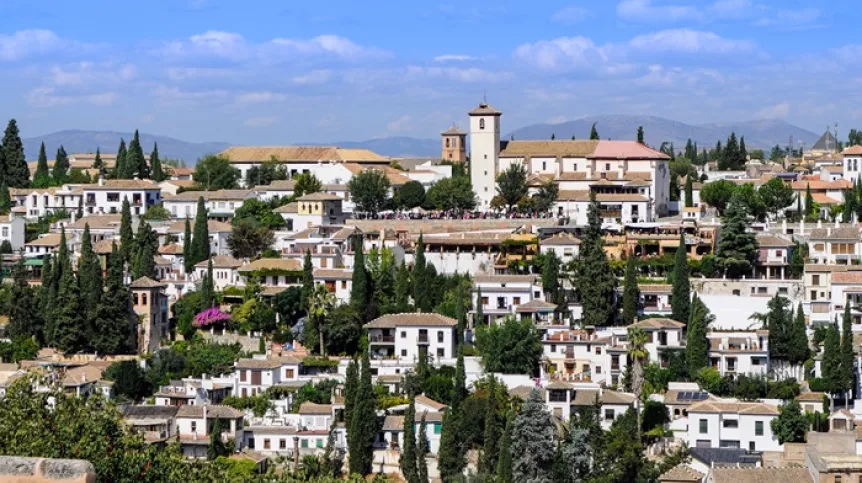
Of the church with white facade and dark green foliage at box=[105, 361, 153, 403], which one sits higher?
the church with white facade

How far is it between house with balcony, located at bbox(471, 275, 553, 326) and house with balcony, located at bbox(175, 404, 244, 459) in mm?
8340

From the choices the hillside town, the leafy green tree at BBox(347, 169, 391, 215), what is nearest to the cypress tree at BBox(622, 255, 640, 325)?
the hillside town

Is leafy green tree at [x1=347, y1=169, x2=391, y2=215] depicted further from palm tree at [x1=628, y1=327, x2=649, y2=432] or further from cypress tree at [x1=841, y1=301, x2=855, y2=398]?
cypress tree at [x1=841, y1=301, x2=855, y2=398]

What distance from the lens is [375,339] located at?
1655 inches

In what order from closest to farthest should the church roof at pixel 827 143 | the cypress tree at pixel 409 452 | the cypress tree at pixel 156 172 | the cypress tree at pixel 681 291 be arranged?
1. the cypress tree at pixel 409 452
2. the cypress tree at pixel 681 291
3. the cypress tree at pixel 156 172
4. the church roof at pixel 827 143

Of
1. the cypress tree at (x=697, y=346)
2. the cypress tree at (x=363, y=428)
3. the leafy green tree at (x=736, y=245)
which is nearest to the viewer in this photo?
the cypress tree at (x=363, y=428)

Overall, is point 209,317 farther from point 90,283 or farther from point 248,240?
point 248,240

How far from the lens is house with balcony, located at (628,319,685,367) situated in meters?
41.1

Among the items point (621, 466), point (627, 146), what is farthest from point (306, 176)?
point (621, 466)

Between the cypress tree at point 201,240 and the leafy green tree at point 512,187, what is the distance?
10.9 m

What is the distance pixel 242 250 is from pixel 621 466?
782 inches

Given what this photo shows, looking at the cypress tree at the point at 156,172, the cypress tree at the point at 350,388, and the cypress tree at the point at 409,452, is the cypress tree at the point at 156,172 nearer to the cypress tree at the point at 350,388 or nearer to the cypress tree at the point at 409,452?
the cypress tree at the point at 350,388

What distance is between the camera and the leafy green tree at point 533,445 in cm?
3412

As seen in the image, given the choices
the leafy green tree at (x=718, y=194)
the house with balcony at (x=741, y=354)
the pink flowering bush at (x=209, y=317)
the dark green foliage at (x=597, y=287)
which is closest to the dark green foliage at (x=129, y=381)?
the pink flowering bush at (x=209, y=317)
